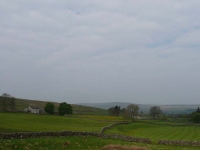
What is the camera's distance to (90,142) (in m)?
28.7

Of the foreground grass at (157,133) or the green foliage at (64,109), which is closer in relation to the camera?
the foreground grass at (157,133)

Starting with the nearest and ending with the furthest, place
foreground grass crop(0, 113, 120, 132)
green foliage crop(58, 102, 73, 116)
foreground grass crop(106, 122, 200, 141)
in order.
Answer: foreground grass crop(0, 113, 120, 132)
foreground grass crop(106, 122, 200, 141)
green foliage crop(58, 102, 73, 116)

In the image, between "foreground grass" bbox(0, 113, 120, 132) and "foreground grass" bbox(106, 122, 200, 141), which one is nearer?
"foreground grass" bbox(0, 113, 120, 132)

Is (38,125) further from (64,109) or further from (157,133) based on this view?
(64,109)

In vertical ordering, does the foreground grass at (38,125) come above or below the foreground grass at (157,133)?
above

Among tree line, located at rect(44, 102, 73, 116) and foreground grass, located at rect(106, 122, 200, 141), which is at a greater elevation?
tree line, located at rect(44, 102, 73, 116)

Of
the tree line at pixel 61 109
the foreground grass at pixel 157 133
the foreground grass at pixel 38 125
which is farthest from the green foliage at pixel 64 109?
the foreground grass at pixel 157 133

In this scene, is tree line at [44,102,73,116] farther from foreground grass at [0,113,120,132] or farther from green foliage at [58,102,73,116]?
foreground grass at [0,113,120,132]

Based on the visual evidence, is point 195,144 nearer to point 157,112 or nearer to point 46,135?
point 46,135

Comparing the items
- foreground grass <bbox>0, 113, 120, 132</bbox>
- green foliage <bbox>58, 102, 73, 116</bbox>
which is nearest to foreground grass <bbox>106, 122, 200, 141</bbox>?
foreground grass <bbox>0, 113, 120, 132</bbox>

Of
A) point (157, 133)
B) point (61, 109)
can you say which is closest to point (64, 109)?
point (61, 109)

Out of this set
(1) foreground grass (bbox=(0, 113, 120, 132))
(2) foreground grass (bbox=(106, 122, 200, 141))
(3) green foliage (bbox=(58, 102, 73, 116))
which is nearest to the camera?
(1) foreground grass (bbox=(0, 113, 120, 132))

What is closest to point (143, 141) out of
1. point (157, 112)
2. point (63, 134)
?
point (63, 134)

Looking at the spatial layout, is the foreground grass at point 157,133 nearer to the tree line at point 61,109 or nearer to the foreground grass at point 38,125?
the foreground grass at point 38,125
